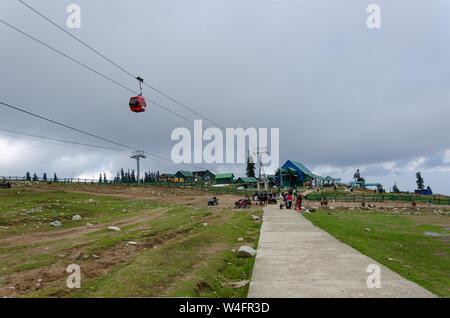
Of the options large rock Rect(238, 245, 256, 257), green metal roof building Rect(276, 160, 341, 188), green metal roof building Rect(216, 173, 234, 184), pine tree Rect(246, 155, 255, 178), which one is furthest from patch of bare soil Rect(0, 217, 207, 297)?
pine tree Rect(246, 155, 255, 178)

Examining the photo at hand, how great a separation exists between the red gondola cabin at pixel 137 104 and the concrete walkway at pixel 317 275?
11946mm

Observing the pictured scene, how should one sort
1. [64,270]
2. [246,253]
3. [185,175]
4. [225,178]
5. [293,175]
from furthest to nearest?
[185,175] → [225,178] → [293,175] → [246,253] → [64,270]

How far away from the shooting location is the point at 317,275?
6.41 meters

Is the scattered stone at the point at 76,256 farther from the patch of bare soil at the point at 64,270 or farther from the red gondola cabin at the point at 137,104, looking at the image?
the red gondola cabin at the point at 137,104

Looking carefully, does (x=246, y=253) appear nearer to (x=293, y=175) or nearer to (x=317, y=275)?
(x=317, y=275)

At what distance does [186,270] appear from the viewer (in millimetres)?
7934

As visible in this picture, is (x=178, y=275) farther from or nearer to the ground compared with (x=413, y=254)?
farther from the ground

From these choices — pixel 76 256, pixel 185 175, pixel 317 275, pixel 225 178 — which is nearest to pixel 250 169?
pixel 225 178

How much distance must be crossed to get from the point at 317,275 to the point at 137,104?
14769 mm

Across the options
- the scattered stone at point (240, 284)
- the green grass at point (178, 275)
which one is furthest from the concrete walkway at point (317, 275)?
the green grass at point (178, 275)

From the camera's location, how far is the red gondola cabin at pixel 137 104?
56.1 feet

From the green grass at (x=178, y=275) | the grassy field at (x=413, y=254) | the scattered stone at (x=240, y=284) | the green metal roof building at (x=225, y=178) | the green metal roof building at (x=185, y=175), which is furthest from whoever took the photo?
the green metal roof building at (x=185, y=175)
